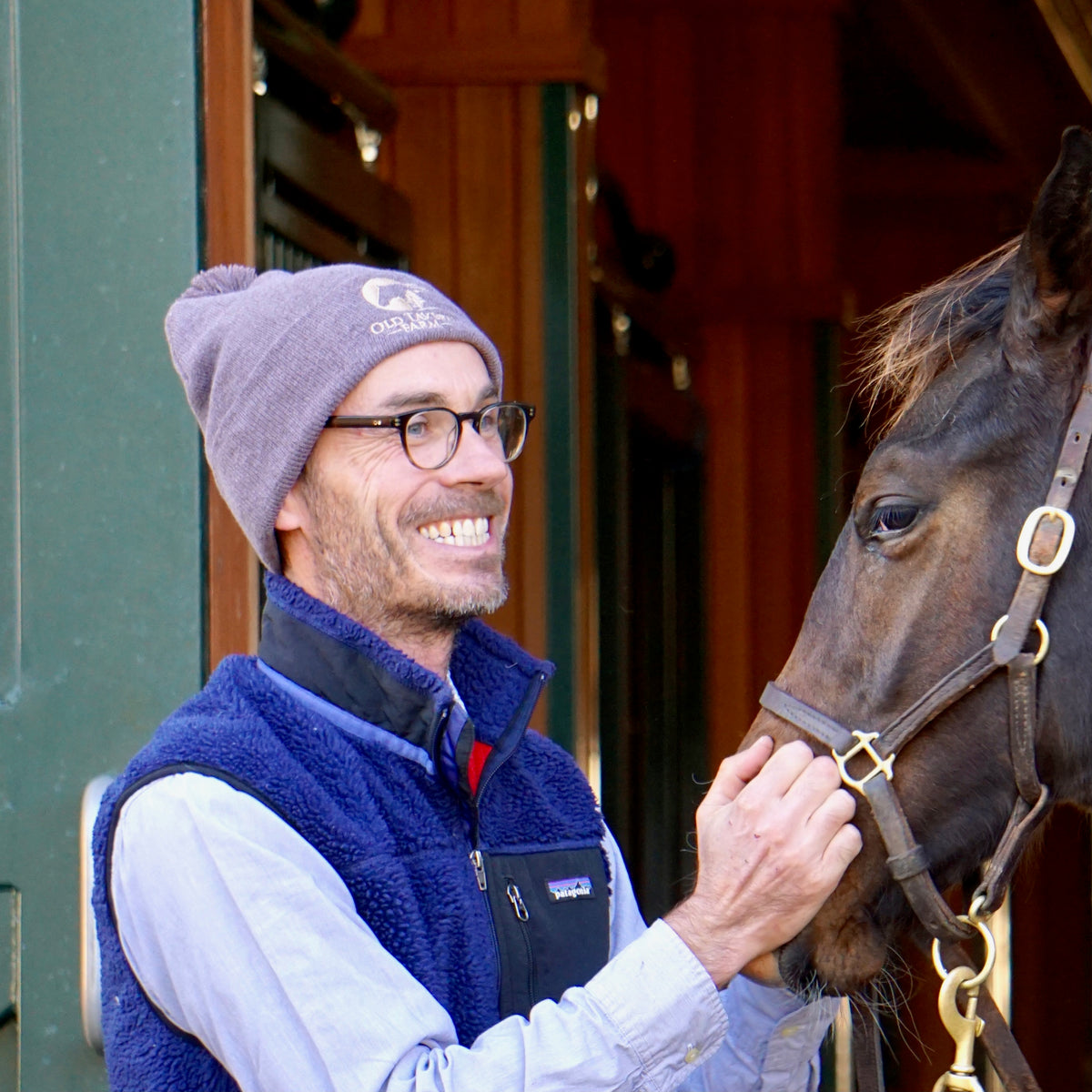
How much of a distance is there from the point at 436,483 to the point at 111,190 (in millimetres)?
→ 746

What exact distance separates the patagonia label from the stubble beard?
10.2 inches

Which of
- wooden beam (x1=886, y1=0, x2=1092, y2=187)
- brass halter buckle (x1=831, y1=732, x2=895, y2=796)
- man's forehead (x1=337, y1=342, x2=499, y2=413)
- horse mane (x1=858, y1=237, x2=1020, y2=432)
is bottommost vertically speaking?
brass halter buckle (x1=831, y1=732, x2=895, y2=796)

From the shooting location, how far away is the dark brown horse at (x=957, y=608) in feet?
4.69

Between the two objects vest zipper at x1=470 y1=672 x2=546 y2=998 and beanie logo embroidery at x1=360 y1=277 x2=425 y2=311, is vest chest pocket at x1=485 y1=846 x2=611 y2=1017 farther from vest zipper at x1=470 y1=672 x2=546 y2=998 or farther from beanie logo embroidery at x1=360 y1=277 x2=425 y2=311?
beanie logo embroidery at x1=360 y1=277 x2=425 y2=311

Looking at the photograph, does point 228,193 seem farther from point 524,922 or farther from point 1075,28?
point 1075,28

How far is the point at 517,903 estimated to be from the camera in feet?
4.50

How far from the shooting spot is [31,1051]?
1.86 metres

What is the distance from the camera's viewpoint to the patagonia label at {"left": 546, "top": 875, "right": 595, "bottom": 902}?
4.63ft

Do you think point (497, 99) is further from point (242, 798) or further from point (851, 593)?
point (242, 798)

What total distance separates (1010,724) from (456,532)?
1.80 ft

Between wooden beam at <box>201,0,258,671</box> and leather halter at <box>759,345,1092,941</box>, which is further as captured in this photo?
wooden beam at <box>201,0,258,671</box>

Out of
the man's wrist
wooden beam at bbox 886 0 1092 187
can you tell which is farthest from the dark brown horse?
wooden beam at bbox 886 0 1092 187

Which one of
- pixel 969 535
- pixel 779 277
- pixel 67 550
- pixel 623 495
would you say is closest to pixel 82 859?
pixel 67 550

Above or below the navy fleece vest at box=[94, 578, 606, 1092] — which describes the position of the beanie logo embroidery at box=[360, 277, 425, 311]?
above
